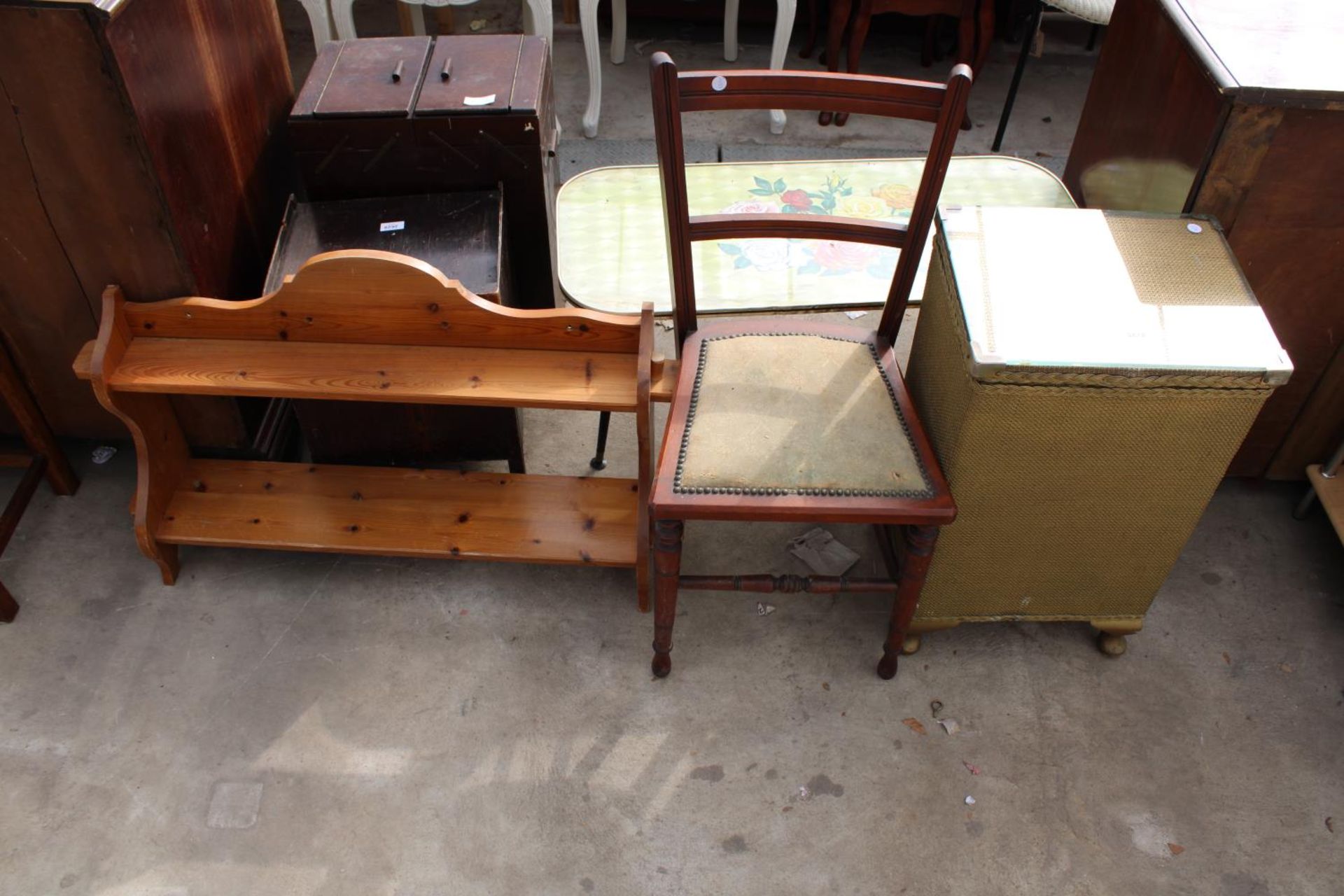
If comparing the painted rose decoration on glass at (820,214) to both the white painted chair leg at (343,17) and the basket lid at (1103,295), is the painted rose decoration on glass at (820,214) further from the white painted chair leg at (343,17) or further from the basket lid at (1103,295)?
the white painted chair leg at (343,17)

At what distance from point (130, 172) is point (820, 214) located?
1402mm

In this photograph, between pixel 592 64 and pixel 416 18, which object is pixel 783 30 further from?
pixel 416 18

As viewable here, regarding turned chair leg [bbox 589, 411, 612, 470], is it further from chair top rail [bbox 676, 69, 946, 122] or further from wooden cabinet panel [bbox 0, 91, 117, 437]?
wooden cabinet panel [bbox 0, 91, 117, 437]

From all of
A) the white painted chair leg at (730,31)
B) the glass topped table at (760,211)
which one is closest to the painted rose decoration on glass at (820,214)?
the glass topped table at (760,211)

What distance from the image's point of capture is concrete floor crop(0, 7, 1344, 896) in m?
1.84

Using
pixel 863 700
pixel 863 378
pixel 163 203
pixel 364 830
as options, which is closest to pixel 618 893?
pixel 364 830

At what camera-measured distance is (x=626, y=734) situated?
203 centimetres

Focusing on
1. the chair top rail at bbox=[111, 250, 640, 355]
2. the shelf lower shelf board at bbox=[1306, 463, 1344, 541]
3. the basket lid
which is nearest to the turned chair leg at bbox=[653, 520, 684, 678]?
the chair top rail at bbox=[111, 250, 640, 355]

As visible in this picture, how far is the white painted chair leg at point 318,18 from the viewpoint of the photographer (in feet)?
10.6

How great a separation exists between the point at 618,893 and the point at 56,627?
1.36 m

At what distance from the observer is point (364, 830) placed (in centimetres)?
188

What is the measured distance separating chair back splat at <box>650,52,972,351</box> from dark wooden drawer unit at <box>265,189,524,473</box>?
1.40 feet

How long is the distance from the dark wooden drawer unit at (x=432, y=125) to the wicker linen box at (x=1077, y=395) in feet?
3.10

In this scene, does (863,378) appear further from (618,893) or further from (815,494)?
(618,893)
